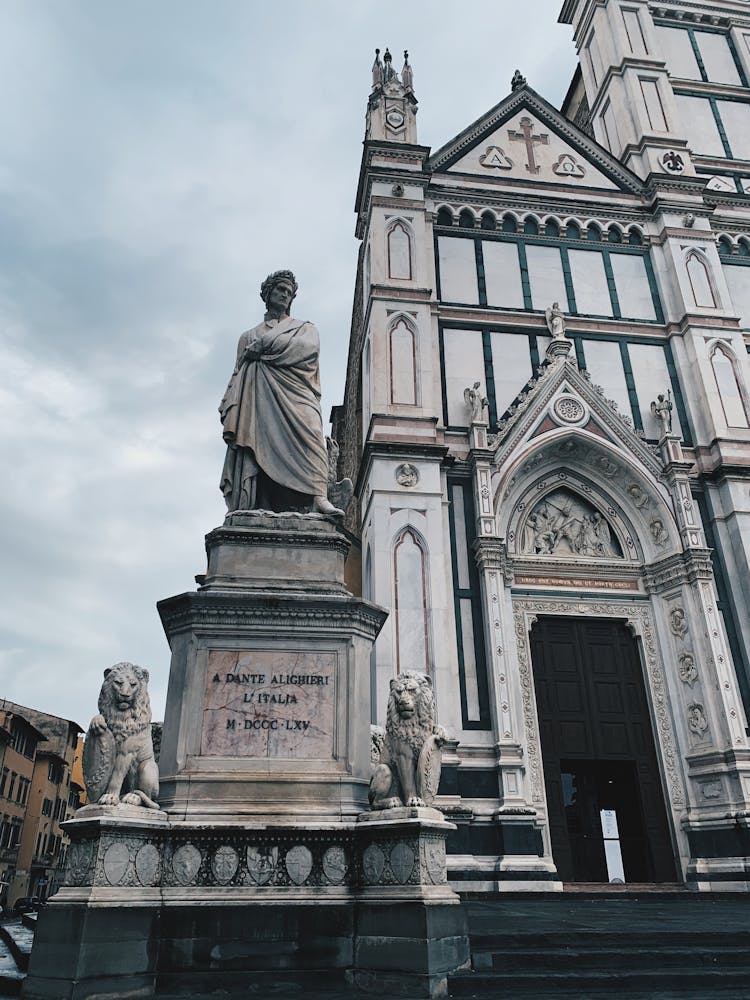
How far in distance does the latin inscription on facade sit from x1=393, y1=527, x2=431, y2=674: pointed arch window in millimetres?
7245

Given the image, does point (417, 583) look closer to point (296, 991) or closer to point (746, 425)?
point (746, 425)

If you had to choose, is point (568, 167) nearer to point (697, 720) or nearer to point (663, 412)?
point (663, 412)

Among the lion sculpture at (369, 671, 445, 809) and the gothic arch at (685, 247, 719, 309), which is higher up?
the gothic arch at (685, 247, 719, 309)

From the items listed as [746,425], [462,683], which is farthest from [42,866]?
[746,425]

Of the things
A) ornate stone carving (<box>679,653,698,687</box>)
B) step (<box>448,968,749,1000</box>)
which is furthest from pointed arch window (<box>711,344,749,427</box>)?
step (<box>448,968,749,1000</box>)

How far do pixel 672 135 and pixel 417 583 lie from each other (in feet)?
52.1

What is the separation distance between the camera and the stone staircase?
560cm

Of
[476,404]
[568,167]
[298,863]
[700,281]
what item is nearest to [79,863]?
[298,863]

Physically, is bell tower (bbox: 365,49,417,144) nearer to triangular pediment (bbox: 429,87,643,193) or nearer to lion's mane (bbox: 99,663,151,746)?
triangular pediment (bbox: 429,87,643,193)

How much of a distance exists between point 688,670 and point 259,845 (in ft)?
39.1

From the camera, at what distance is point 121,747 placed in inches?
240

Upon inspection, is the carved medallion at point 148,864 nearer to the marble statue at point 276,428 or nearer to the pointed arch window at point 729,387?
the marble statue at point 276,428

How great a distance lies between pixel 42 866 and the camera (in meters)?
49.0

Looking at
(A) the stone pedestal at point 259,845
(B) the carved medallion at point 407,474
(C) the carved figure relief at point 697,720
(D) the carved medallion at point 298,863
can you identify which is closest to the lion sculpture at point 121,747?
(A) the stone pedestal at point 259,845
